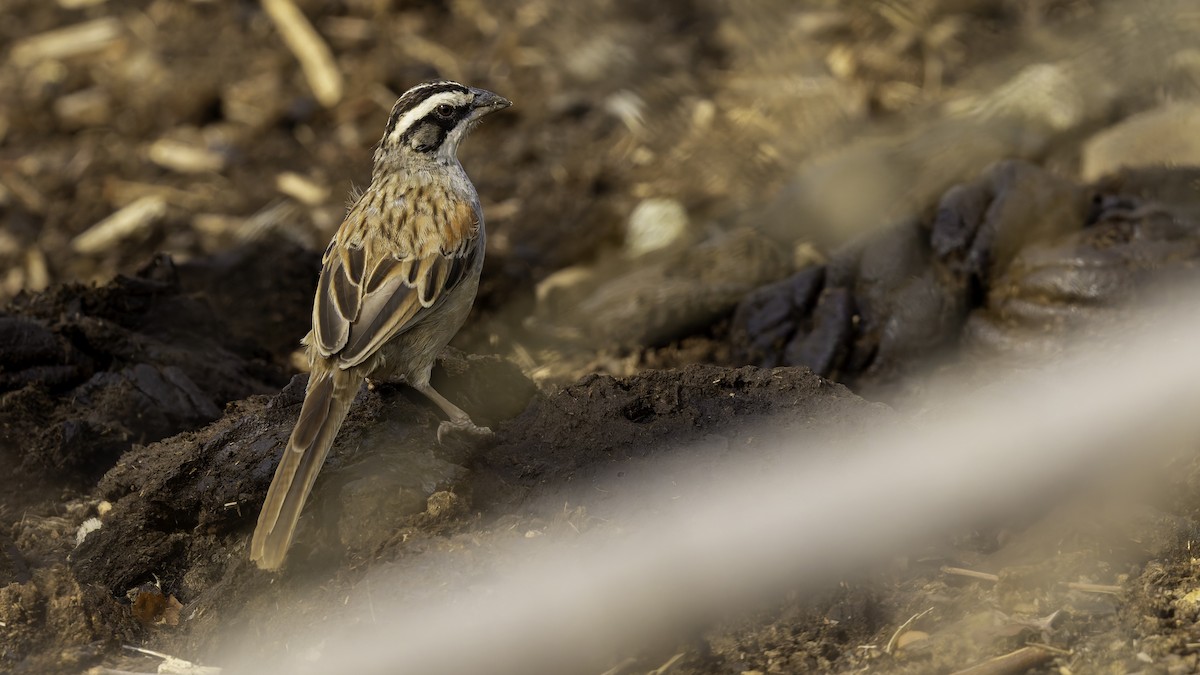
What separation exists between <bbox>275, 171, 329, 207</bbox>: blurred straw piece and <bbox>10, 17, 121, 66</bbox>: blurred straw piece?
2.90 metres

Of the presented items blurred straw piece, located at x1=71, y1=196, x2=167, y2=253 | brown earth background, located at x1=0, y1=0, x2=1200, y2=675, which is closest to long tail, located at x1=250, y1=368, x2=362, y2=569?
brown earth background, located at x1=0, y1=0, x2=1200, y2=675

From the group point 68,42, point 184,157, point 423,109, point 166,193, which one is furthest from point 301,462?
point 68,42

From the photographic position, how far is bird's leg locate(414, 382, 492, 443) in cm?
494

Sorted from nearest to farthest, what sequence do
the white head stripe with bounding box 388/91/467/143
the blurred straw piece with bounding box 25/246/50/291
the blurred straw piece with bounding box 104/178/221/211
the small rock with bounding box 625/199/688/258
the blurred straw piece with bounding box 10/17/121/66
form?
the white head stripe with bounding box 388/91/467/143, the small rock with bounding box 625/199/688/258, the blurred straw piece with bounding box 25/246/50/291, the blurred straw piece with bounding box 104/178/221/211, the blurred straw piece with bounding box 10/17/121/66

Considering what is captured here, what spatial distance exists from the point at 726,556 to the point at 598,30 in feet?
26.3

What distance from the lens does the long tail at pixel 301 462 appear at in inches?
172

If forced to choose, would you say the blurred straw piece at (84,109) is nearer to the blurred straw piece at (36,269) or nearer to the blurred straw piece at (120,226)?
the blurred straw piece at (120,226)

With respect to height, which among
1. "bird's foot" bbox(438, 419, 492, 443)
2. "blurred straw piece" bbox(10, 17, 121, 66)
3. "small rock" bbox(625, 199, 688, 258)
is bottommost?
"bird's foot" bbox(438, 419, 492, 443)

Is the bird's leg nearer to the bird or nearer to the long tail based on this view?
the bird

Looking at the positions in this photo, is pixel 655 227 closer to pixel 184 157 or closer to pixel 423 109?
pixel 423 109

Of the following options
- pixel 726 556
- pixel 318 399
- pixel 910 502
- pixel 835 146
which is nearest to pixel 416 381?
pixel 318 399

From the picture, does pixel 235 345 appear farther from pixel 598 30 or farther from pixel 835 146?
pixel 598 30

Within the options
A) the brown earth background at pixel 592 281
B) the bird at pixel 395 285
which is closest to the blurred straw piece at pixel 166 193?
the brown earth background at pixel 592 281

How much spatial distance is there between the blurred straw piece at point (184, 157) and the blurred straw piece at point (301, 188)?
0.67 metres
